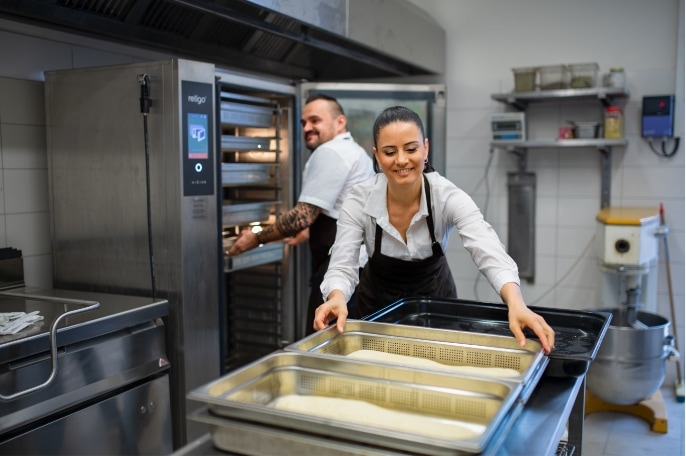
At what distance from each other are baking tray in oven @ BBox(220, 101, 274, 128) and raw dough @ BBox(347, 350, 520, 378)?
68.9 inches

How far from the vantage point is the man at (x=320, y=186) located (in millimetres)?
3258

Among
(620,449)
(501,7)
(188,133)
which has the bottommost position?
(620,449)

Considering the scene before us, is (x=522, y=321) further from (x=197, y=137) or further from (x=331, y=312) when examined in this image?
(x=197, y=137)

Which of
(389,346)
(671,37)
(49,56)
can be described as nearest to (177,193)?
(49,56)

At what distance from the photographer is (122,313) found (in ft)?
7.80

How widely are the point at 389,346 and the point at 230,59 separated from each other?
2.49m

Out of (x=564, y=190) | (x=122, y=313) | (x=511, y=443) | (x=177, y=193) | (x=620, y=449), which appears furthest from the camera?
(x=564, y=190)

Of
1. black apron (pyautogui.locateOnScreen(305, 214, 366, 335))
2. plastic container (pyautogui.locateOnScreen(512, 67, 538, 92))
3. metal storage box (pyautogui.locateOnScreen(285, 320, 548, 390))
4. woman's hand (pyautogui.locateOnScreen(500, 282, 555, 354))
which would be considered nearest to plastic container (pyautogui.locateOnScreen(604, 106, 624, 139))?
plastic container (pyautogui.locateOnScreen(512, 67, 538, 92))

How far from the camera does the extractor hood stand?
2.82 m

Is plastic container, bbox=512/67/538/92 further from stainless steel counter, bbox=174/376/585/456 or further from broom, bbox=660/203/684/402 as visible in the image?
stainless steel counter, bbox=174/376/585/456

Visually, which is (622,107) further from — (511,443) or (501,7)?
(511,443)

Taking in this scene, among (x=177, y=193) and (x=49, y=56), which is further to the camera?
(x=49, y=56)

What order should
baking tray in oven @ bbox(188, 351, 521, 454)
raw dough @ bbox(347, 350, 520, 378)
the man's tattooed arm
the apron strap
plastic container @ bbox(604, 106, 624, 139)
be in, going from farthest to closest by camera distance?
plastic container @ bbox(604, 106, 624, 139)
the man's tattooed arm
the apron strap
raw dough @ bbox(347, 350, 520, 378)
baking tray in oven @ bbox(188, 351, 521, 454)

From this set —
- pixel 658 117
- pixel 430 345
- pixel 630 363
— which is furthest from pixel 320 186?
pixel 658 117
